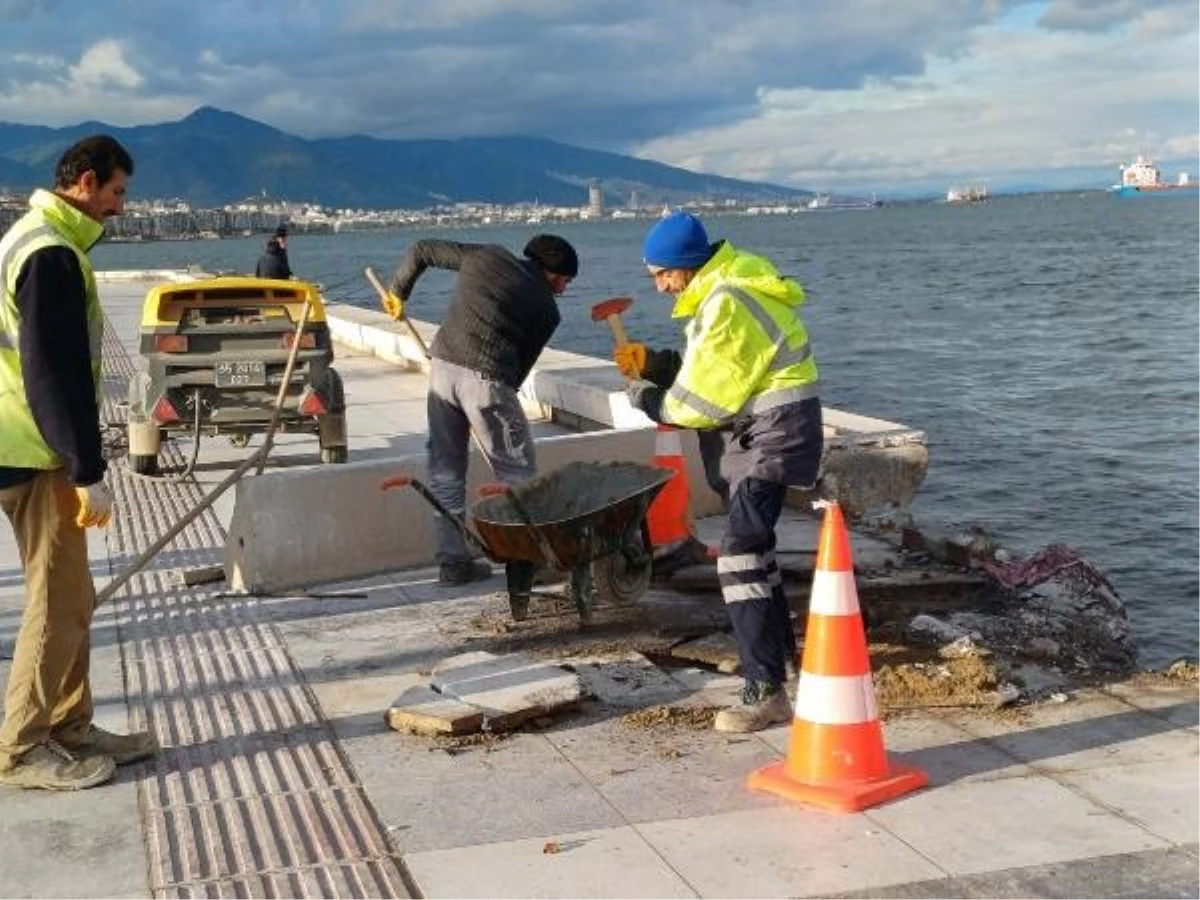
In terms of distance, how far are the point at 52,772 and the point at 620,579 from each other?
287 centimetres

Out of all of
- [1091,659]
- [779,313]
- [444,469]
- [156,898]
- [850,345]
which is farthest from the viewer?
[850,345]

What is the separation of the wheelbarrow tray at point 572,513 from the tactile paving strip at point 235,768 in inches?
43.2

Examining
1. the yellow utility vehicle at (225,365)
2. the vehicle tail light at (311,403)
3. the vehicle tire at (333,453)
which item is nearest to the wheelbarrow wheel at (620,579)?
the yellow utility vehicle at (225,365)

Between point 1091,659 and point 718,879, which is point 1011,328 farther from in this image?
point 718,879

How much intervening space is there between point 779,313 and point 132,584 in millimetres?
4221

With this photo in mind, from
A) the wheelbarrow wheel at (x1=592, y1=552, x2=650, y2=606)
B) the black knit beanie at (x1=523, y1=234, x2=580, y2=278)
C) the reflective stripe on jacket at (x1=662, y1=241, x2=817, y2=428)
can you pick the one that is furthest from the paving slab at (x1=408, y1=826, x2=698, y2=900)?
the black knit beanie at (x1=523, y1=234, x2=580, y2=278)

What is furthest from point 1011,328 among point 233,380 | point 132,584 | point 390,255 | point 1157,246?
point 390,255

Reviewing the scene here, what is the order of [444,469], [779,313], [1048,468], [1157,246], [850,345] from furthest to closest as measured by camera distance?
[1157,246]
[850,345]
[1048,468]
[444,469]
[779,313]

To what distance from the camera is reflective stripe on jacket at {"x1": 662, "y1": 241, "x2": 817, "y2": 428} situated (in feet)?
17.8

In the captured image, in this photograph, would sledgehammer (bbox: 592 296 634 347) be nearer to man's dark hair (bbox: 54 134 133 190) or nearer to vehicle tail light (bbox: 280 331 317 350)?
man's dark hair (bbox: 54 134 133 190)

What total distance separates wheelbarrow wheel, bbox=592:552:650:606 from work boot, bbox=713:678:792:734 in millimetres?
1419

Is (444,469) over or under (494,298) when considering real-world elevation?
under

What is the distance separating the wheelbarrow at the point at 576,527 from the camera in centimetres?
637

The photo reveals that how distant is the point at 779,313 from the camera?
5504 mm
